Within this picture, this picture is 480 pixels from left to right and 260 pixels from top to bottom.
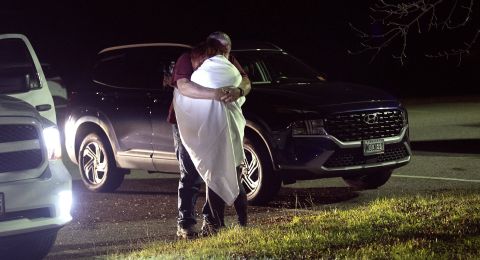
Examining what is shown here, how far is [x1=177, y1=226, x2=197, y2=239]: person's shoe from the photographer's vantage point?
8.90 m

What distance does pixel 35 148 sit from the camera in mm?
7703

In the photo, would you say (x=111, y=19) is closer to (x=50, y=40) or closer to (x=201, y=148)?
(x=50, y=40)

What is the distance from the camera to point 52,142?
7992mm

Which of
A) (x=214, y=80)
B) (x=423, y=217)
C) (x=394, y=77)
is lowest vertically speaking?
(x=394, y=77)

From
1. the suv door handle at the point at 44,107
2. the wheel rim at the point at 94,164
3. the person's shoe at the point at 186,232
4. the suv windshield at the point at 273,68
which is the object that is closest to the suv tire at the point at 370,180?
the suv windshield at the point at 273,68

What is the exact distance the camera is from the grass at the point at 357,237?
24.0 ft

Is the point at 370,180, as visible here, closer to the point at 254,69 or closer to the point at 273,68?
the point at 273,68

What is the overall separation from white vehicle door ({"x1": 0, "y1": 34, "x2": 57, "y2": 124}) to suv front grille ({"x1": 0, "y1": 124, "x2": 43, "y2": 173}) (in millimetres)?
2067

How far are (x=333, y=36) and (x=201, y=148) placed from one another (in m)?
33.4

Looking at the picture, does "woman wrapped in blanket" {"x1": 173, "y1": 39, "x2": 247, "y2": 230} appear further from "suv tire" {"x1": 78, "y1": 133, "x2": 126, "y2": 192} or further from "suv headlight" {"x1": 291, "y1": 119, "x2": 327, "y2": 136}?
"suv tire" {"x1": 78, "y1": 133, "x2": 126, "y2": 192}

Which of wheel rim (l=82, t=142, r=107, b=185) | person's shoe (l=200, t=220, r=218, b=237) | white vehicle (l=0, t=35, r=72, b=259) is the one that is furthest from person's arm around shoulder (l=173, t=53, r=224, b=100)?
wheel rim (l=82, t=142, r=107, b=185)

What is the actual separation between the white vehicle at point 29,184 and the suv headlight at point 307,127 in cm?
325

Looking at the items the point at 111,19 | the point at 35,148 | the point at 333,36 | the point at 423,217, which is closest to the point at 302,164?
the point at 423,217

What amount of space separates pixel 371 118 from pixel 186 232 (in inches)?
118
